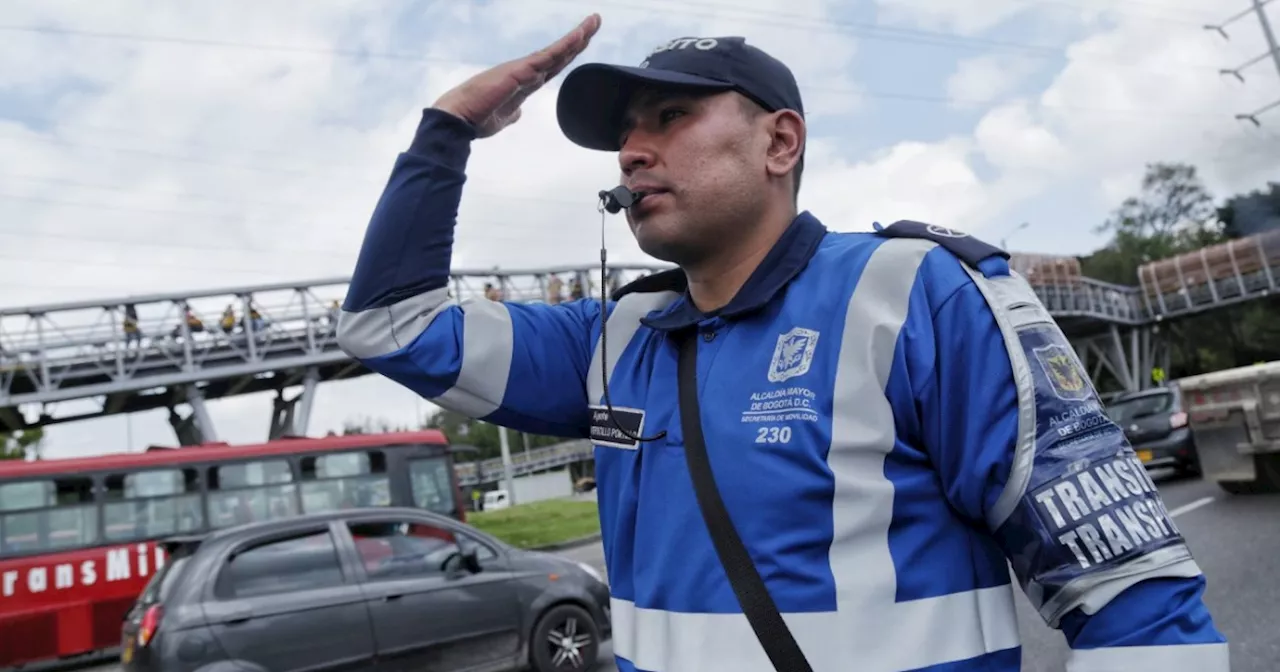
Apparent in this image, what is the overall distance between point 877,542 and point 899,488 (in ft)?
0.27

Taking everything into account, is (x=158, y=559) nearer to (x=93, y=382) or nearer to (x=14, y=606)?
(x=14, y=606)

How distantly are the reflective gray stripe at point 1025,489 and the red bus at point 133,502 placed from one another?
1260cm

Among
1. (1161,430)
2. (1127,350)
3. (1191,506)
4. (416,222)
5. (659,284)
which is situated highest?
(1127,350)

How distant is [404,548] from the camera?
655cm

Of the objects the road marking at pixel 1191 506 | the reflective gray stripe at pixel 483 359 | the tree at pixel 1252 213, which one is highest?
the tree at pixel 1252 213

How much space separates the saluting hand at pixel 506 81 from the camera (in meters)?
1.86

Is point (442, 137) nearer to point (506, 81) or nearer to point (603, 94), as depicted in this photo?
point (506, 81)

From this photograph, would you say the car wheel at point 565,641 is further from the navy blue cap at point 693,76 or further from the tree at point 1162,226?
the tree at point 1162,226

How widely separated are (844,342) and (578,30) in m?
0.90

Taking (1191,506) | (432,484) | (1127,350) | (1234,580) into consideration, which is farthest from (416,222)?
(1127,350)

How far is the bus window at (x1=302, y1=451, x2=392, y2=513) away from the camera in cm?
1333

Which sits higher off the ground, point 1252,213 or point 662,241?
point 1252,213


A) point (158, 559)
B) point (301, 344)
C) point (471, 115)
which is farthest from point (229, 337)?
point (471, 115)

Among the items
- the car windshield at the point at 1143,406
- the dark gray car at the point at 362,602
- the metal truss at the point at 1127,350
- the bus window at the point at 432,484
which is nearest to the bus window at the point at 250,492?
the bus window at the point at 432,484
